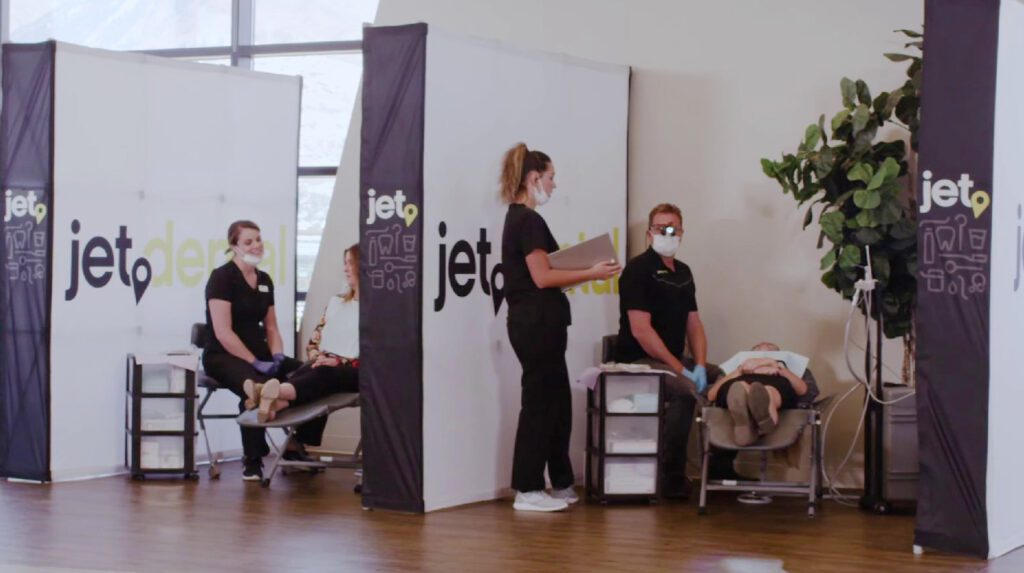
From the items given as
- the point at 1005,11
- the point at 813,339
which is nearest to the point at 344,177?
the point at 813,339

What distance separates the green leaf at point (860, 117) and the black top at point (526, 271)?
156 centimetres

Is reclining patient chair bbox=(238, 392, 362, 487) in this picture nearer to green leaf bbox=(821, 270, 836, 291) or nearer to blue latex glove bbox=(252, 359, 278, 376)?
blue latex glove bbox=(252, 359, 278, 376)

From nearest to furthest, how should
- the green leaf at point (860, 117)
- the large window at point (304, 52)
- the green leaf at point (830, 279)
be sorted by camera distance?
1. the green leaf at point (860, 117)
2. the green leaf at point (830, 279)
3. the large window at point (304, 52)

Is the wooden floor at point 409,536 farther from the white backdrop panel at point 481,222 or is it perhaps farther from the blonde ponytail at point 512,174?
the blonde ponytail at point 512,174

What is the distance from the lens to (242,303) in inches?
295

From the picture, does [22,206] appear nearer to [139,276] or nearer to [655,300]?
[139,276]

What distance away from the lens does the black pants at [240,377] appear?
738cm

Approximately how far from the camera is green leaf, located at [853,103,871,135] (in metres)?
6.43

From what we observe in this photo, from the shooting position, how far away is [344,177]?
8.83 metres

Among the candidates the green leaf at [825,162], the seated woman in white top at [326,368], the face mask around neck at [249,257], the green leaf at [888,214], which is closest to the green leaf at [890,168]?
the green leaf at [888,214]

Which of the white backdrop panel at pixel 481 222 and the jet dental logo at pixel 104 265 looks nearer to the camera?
the white backdrop panel at pixel 481 222

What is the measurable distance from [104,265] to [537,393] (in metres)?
2.82

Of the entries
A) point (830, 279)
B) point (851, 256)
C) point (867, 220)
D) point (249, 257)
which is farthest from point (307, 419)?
point (867, 220)

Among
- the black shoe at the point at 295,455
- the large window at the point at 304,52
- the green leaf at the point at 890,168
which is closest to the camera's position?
the green leaf at the point at 890,168
